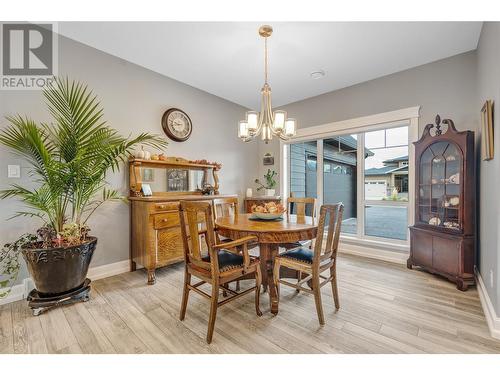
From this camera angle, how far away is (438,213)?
2742mm

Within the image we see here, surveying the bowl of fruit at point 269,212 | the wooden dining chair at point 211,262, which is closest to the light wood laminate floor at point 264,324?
the wooden dining chair at point 211,262

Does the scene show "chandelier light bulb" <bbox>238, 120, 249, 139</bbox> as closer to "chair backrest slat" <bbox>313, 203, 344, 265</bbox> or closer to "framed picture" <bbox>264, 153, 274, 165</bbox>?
"chair backrest slat" <bbox>313, 203, 344, 265</bbox>

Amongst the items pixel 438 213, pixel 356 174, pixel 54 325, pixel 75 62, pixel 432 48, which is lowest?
pixel 54 325

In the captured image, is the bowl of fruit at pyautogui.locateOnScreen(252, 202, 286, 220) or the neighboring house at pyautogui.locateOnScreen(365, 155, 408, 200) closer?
the bowl of fruit at pyautogui.locateOnScreen(252, 202, 286, 220)

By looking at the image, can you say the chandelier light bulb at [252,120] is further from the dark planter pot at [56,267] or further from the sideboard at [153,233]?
the dark planter pot at [56,267]

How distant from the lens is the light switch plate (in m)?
2.16

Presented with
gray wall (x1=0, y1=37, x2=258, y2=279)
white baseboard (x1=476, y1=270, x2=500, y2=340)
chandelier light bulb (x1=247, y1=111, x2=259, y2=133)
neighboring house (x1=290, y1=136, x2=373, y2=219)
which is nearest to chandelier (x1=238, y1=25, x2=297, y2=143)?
chandelier light bulb (x1=247, y1=111, x2=259, y2=133)

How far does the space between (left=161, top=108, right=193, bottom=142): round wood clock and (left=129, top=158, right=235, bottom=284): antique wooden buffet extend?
1.28ft

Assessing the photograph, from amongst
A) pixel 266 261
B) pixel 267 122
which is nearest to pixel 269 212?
pixel 266 261

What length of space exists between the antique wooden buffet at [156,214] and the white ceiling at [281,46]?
134 centimetres

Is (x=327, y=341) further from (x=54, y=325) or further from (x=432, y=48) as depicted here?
(x=432, y=48)
